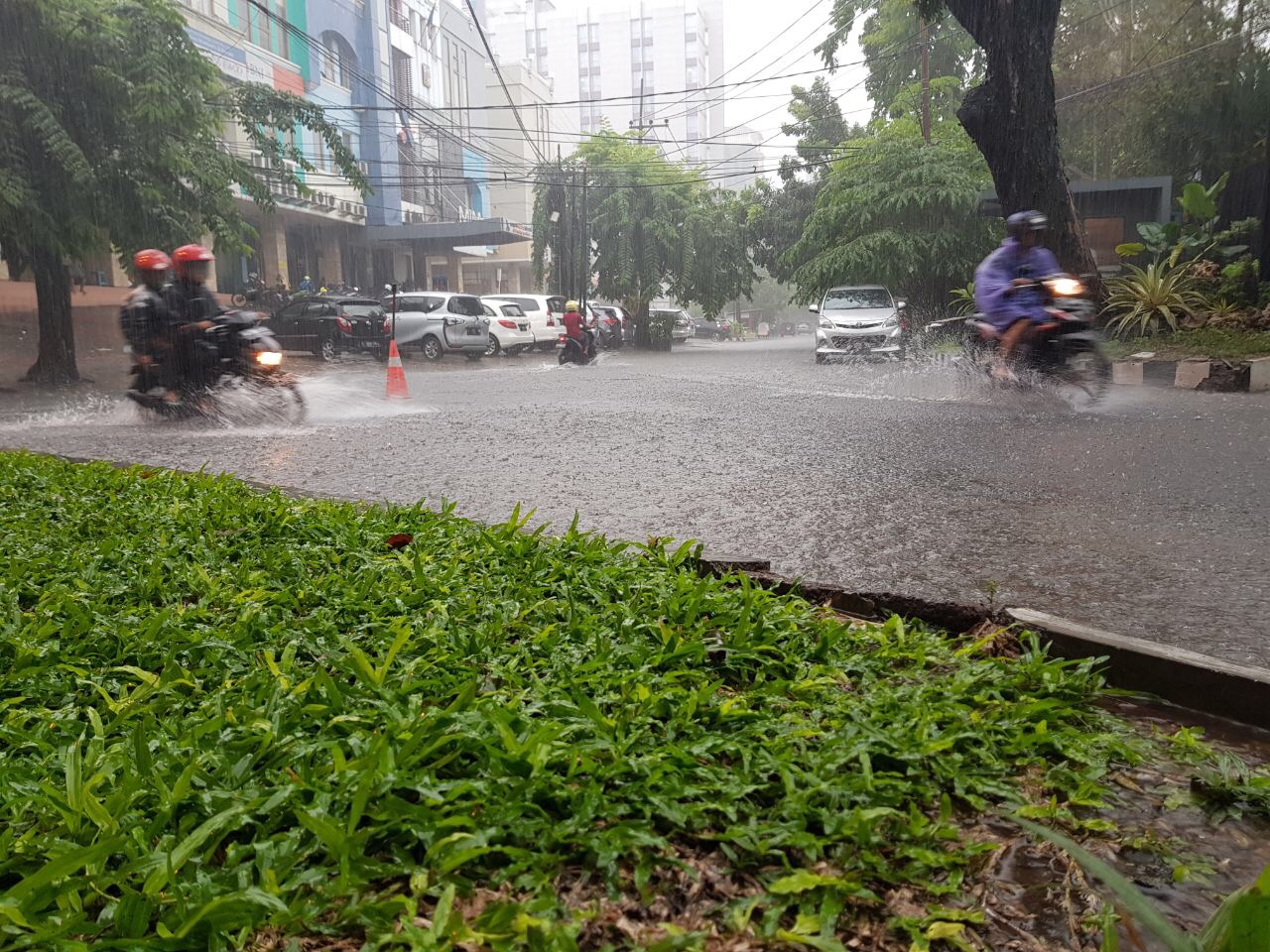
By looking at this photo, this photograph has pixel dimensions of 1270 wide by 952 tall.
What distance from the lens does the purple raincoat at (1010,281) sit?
33.9 feet

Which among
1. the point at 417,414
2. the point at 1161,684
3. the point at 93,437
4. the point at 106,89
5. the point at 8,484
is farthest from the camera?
the point at 106,89

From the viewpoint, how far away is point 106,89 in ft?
45.6

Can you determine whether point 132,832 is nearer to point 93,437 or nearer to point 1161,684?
point 1161,684

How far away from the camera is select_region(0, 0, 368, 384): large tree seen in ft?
43.2

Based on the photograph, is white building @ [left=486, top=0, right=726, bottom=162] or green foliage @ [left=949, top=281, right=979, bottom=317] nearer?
green foliage @ [left=949, top=281, right=979, bottom=317]

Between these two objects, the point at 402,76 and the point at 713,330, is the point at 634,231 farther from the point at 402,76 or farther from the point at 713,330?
the point at 713,330

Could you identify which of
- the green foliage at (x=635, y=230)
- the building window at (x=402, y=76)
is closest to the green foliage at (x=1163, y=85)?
the green foliage at (x=635, y=230)

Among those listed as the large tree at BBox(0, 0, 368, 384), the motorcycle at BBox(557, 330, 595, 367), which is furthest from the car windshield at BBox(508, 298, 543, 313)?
the large tree at BBox(0, 0, 368, 384)

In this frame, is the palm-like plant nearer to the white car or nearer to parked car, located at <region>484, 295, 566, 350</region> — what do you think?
the white car

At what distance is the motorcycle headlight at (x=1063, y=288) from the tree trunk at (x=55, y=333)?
13512mm

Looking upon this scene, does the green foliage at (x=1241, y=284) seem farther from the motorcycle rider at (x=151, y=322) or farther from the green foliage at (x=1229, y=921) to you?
the green foliage at (x=1229, y=921)

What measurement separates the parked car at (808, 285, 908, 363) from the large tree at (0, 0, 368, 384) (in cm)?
1253

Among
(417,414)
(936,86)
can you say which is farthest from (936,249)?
(417,414)

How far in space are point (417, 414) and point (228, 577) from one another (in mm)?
7642
